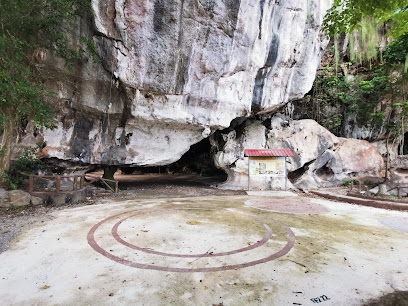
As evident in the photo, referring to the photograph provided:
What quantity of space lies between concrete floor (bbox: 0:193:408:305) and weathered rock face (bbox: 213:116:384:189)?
880 centimetres

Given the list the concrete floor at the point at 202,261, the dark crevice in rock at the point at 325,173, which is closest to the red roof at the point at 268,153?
the dark crevice in rock at the point at 325,173

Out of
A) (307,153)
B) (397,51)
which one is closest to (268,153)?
(307,153)

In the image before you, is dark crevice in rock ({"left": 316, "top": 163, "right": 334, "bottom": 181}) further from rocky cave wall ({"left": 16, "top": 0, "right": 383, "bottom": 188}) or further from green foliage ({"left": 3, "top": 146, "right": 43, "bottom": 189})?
green foliage ({"left": 3, "top": 146, "right": 43, "bottom": 189})

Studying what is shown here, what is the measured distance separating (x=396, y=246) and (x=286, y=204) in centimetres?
425

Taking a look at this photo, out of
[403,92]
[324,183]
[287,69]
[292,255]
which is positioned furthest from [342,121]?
[292,255]

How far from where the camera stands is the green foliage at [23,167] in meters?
8.15

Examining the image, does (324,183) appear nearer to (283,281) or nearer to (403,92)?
(403,92)

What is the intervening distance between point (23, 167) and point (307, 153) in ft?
51.3

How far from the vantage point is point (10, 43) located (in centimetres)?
671

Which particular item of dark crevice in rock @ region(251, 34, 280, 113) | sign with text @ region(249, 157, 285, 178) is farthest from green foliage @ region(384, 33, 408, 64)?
sign with text @ region(249, 157, 285, 178)

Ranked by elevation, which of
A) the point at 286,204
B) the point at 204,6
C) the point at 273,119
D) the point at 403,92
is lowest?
the point at 286,204

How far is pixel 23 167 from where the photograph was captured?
29.2 feet

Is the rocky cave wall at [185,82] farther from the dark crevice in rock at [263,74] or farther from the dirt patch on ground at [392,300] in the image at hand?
the dirt patch on ground at [392,300]

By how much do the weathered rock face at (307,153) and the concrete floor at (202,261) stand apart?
880cm
